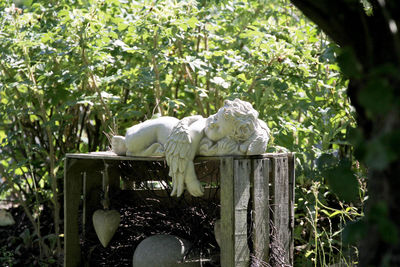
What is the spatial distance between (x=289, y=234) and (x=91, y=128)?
264 centimetres

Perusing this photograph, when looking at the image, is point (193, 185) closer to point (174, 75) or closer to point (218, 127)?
point (218, 127)

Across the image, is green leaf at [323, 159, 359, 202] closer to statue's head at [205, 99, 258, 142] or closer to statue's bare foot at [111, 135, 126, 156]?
statue's head at [205, 99, 258, 142]

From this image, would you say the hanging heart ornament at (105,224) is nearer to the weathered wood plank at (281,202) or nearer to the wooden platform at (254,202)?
the wooden platform at (254,202)

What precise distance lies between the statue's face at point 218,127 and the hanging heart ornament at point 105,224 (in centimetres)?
126

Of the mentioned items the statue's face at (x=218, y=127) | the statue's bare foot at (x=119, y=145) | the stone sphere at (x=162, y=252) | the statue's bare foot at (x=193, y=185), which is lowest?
the stone sphere at (x=162, y=252)

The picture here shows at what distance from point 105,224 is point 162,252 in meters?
0.69

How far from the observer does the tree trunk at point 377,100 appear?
107cm

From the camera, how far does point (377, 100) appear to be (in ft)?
3.49

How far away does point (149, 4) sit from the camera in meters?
4.42

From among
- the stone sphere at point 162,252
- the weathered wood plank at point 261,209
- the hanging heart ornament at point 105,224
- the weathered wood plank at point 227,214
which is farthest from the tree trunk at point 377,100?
the hanging heart ornament at point 105,224

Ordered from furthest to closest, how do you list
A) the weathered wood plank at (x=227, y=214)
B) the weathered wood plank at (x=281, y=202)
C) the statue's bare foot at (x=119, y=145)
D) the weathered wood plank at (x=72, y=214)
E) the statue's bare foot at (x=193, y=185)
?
the weathered wood plank at (x=72, y=214) → the statue's bare foot at (x=119, y=145) → the weathered wood plank at (x=281, y=202) → the statue's bare foot at (x=193, y=185) → the weathered wood plank at (x=227, y=214)

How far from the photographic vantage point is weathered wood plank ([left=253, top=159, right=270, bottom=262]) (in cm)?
316

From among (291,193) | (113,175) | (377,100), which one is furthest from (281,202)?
(377,100)

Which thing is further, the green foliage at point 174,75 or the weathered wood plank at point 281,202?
the green foliage at point 174,75
